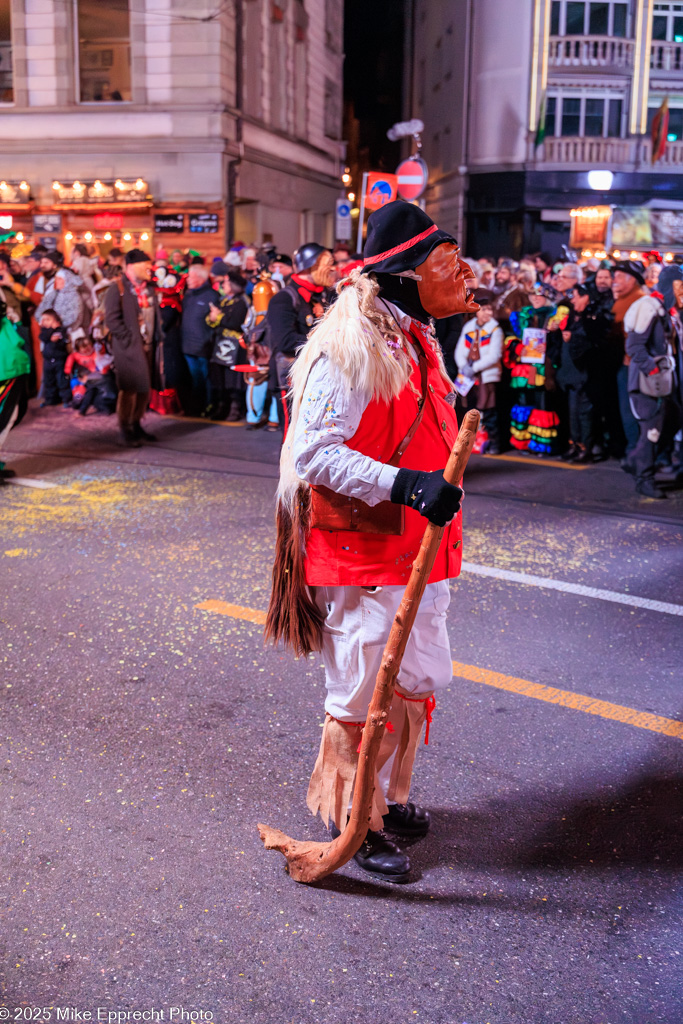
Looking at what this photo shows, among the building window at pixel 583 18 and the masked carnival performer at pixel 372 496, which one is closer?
the masked carnival performer at pixel 372 496

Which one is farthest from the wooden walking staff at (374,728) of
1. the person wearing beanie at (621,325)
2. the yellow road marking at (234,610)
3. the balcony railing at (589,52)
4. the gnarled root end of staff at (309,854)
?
the balcony railing at (589,52)

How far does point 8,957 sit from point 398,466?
1.70 m

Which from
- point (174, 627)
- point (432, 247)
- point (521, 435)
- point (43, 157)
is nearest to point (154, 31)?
point (43, 157)

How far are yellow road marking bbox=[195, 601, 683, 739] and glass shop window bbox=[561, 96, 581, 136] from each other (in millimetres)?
32656

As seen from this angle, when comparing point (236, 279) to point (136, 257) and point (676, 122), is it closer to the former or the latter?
point (136, 257)

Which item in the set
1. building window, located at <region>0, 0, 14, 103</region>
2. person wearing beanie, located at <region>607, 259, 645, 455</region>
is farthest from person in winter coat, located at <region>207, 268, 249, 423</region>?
building window, located at <region>0, 0, 14, 103</region>

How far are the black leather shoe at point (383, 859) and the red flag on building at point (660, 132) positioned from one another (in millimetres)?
31581

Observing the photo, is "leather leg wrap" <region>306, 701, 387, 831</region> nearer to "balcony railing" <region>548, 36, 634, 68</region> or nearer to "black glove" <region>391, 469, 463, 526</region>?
"black glove" <region>391, 469, 463, 526</region>

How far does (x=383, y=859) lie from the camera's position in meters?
2.97

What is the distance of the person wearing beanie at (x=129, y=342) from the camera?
9.98 meters

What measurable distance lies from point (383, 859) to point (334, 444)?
51.3 inches

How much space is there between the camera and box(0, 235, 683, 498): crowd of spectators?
843 cm

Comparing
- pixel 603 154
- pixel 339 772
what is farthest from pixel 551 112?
pixel 339 772

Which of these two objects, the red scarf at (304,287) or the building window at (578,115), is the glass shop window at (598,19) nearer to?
the building window at (578,115)
